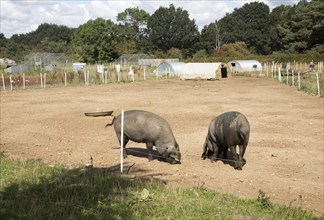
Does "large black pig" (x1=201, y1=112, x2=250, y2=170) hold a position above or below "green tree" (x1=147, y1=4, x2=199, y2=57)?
below

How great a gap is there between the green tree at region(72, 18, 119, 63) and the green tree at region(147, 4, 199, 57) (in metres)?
26.1

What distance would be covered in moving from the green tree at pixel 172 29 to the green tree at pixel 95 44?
2612 centimetres

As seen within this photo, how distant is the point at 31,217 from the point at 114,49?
78.2 meters

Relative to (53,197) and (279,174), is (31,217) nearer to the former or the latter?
(53,197)

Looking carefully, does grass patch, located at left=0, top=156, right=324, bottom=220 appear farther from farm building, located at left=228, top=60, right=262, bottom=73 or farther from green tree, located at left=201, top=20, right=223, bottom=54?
green tree, located at left=201, top=20, right=223, bottom=54

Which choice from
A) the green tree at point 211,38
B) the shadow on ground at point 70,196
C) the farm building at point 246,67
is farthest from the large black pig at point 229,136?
the green tree at point 211,38

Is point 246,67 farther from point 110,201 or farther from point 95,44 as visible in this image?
point 110,201

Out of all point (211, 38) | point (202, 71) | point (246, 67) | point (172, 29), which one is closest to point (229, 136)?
point (202, 71)

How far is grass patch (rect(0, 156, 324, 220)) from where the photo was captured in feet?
17.8

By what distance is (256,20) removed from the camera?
104m

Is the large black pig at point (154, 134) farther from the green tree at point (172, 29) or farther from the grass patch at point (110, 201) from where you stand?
the green tree at point (172, 29)

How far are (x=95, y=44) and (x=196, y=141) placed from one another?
225 ft

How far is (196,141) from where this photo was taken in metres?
12.9

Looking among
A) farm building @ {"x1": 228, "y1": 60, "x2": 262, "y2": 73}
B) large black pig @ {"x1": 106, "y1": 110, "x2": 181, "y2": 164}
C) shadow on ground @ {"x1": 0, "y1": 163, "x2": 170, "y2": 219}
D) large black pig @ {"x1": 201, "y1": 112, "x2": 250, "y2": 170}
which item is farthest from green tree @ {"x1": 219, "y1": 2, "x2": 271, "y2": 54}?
shadow on ground @ {"x1": 0, "y1": 163, "x2": 170, "y2": 219}
